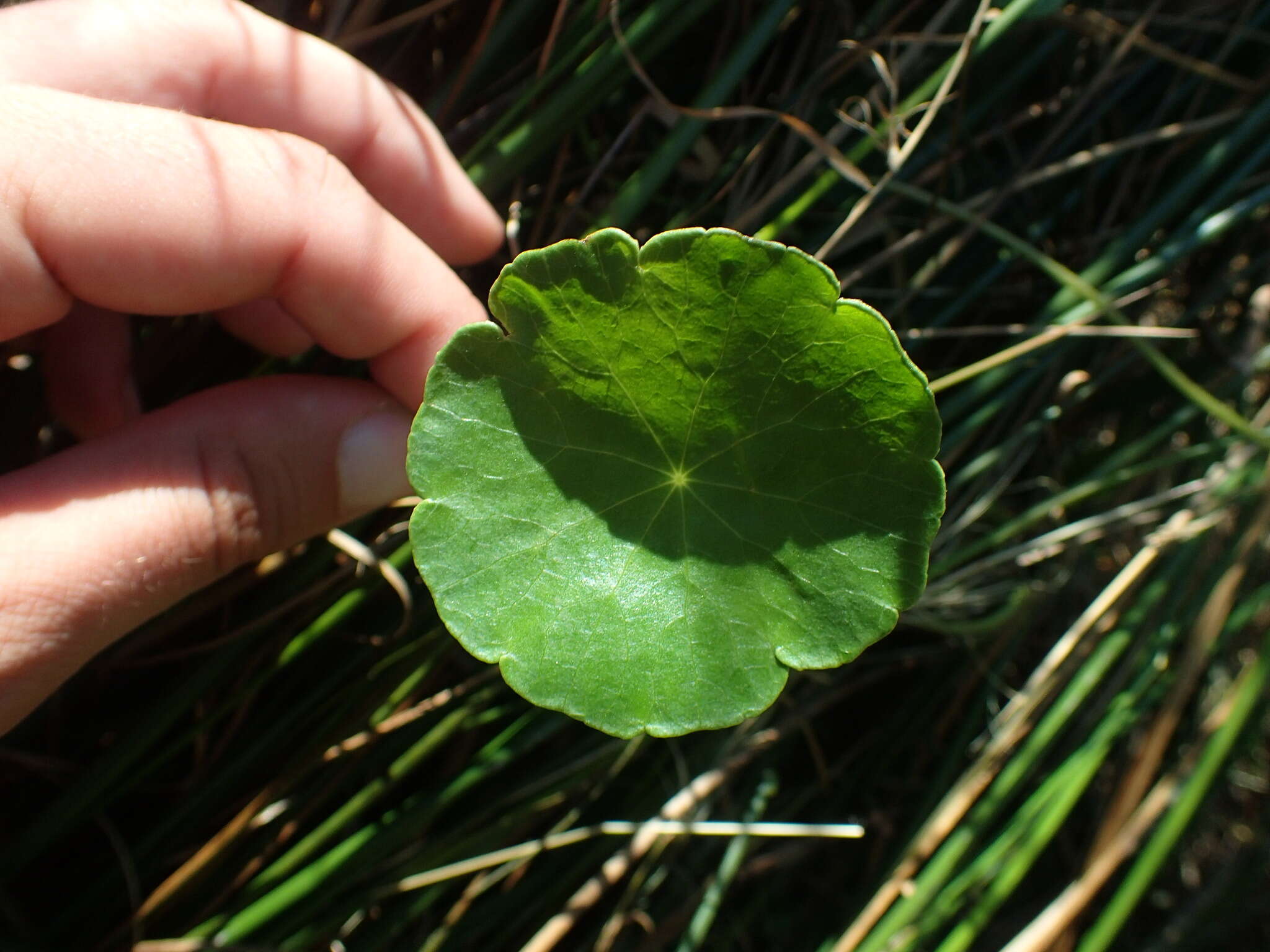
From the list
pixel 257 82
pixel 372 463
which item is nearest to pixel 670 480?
pixel 372 463

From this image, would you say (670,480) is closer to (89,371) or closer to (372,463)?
(372,463)

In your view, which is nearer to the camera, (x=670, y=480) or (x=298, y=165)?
(x=670, y=480)

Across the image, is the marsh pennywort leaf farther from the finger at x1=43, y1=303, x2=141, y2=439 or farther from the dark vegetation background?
the finger at x1=43, y1=303, x2=141, y2=439

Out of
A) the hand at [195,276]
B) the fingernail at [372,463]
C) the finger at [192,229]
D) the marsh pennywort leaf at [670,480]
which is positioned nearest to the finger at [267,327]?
the hand at [195,276]

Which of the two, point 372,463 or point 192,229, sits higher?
point 192,229

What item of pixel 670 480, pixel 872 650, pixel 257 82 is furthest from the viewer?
pixel 872 650

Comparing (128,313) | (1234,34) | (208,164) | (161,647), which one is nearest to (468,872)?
(161,647)
